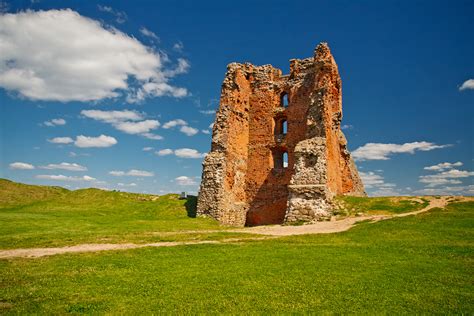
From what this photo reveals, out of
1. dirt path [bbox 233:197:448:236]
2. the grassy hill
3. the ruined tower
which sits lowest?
dirt path [bbox 233:197:448:236]

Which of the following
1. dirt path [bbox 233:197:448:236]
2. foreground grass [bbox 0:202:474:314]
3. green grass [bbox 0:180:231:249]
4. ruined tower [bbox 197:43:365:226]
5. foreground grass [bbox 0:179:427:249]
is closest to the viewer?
foreground grass [bbox 0:202:474:314]

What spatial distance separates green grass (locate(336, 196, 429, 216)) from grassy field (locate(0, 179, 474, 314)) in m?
4.67

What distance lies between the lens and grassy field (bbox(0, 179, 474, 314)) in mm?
6367

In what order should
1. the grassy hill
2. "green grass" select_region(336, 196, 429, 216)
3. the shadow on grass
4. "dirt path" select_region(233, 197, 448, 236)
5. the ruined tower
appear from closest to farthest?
"dirt path" select_region(233, 197, 448, 236) → "green grass" select_region(336, 196, 429, 216) → the ruined tower → the shadow on grass → the grassy hill

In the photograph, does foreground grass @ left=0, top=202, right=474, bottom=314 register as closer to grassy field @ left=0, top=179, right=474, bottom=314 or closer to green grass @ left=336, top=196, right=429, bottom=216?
grassy field @ left=0, top=179, right=474, bottom=314

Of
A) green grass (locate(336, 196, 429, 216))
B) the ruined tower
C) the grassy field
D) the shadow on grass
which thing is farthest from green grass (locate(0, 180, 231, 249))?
green grass (locate(336, 196, 429, 216))

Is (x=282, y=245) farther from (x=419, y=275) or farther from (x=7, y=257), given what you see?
(x=7, y=257)

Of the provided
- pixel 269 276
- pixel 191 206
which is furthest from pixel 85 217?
pixel 269 276

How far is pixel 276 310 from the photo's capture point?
19.9 ft

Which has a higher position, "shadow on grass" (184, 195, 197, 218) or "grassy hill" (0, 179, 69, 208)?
"grassy hill" (0, 179, 69, 208)

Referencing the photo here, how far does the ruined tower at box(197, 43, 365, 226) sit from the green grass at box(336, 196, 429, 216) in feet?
6.35

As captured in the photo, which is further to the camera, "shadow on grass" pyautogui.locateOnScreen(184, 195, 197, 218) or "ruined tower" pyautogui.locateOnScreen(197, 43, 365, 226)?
"shadow on grass" pyautogui.locateOnScreen(184, 195, 197, 218)

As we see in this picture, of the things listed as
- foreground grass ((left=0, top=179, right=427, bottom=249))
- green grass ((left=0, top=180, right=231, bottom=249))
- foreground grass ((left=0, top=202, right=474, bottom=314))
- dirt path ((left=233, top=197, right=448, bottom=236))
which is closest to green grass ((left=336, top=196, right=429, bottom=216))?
foreground grass ((left=0, top=179, right=427, bottom=249))

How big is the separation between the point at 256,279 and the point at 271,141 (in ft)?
69.7
